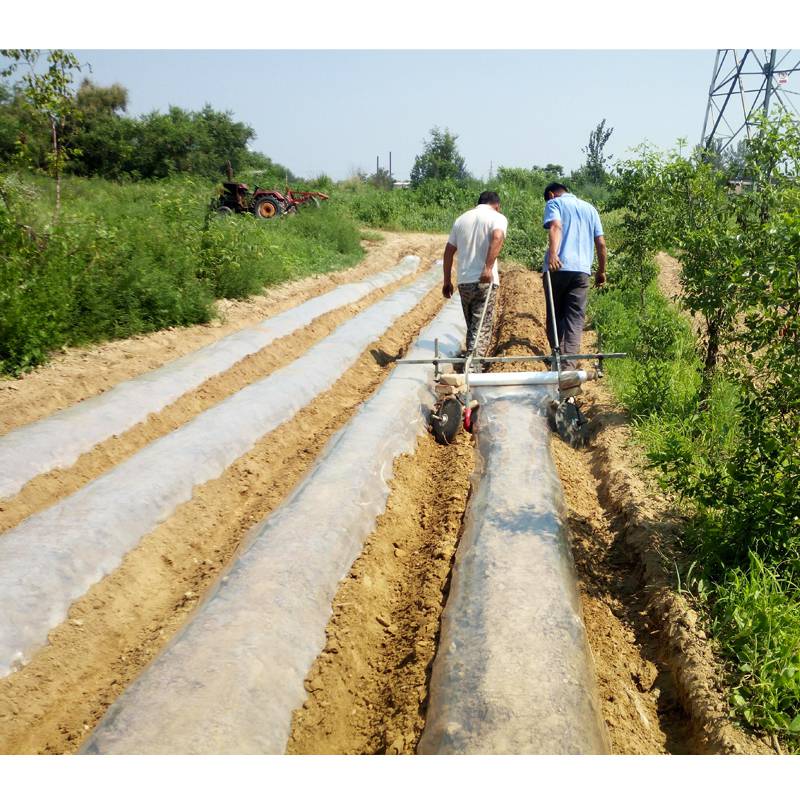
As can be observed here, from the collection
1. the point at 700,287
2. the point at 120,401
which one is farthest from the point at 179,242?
the point at 700,287

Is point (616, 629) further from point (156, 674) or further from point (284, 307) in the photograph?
point (284, 307)

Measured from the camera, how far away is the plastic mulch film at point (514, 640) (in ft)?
8.46

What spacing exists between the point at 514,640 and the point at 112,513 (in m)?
2.43

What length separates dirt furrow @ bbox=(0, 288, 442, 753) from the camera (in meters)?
3.02

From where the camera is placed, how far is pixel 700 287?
5.14 m

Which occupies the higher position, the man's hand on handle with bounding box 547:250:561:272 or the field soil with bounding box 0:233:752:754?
the man's hand on handle with bounding box 547:250:561:272

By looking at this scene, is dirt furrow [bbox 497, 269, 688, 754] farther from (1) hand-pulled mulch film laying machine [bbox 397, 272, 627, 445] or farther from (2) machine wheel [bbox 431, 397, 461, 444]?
(2) machine wheel [bbox 431, 397, 461, 444]

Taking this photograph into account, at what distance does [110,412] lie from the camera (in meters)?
5.75

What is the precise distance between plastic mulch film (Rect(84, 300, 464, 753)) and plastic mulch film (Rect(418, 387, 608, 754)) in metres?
0.60

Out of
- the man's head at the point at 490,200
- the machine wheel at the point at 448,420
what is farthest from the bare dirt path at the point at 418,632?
the man's head at the point at 490,200

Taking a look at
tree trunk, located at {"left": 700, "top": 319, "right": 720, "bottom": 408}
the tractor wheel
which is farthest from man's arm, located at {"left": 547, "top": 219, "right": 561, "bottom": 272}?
the tractor wheel

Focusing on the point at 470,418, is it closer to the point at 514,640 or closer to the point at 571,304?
the point at 571,304

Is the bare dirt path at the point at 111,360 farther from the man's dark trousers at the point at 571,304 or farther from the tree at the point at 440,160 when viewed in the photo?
the tree at the point at 440,160

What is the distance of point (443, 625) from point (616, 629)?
34.7 inches
